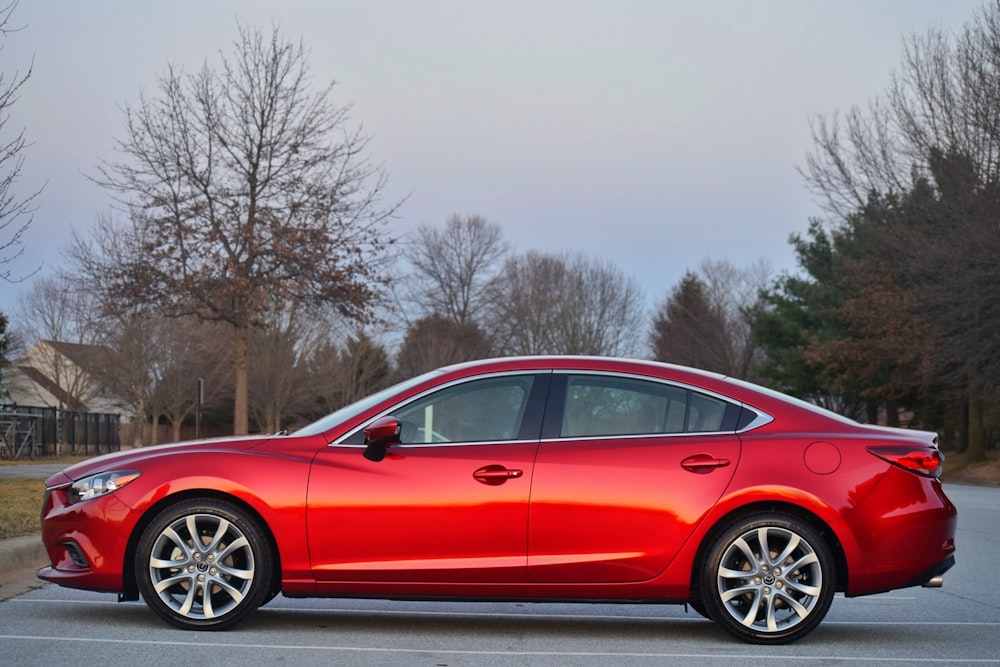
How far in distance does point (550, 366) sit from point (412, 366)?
58514mm

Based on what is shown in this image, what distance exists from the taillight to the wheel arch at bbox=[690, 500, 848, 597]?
498mm

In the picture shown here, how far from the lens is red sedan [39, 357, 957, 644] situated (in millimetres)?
6309

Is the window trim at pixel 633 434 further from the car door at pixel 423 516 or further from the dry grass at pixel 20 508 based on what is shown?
the dry grass at pixel 20 508

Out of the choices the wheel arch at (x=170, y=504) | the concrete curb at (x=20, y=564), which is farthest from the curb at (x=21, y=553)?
the wheel arch at (x=170, y=504)

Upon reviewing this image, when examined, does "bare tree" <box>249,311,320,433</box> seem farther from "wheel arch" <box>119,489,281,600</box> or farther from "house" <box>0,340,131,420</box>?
"wheel arch" <box>119,489,281,600</box>

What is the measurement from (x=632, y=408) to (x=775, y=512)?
0.94 meters

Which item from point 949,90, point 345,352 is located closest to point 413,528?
point 949,90

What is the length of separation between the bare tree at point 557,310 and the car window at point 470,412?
6216 cm

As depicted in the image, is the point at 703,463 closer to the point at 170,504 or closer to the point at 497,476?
the point at 497,476

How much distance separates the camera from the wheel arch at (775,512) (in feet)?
20.9

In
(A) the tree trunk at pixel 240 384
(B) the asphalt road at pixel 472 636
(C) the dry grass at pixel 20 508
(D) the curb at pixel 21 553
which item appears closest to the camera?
(B) the asphalt road at pixel 472 636

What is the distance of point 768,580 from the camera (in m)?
6.32

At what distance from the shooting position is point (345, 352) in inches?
2435

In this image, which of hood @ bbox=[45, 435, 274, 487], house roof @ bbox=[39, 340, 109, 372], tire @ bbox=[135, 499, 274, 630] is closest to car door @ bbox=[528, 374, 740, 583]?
tire @ bbox=[135, 499, 274, 630]
